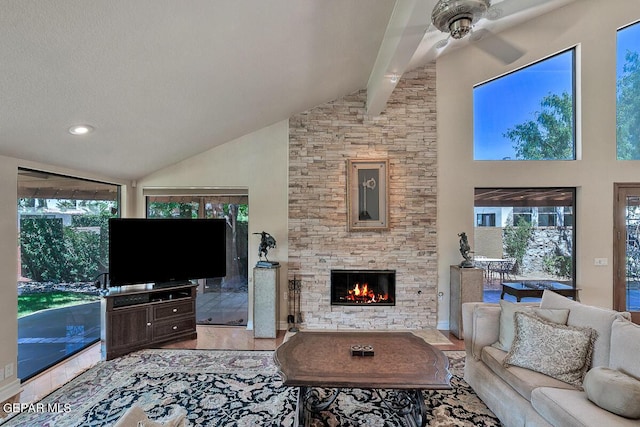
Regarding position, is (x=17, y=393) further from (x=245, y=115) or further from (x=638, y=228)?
(x=638, y=228)

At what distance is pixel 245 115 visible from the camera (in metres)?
3.87

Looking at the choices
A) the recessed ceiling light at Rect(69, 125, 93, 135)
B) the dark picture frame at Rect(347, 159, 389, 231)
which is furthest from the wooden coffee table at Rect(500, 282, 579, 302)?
the recessed ceiling light at Rect(69, 125, 93, 135)

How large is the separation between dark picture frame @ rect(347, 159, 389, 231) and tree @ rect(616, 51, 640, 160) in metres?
3.57

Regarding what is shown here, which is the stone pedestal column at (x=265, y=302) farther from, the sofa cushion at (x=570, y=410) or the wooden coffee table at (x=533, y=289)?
the wooden coffee table at (x=533, y=289)

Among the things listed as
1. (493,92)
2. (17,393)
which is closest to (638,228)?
(493,92)

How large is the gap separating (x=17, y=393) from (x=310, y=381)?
9.57 feet

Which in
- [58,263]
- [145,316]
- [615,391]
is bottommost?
[145,316]

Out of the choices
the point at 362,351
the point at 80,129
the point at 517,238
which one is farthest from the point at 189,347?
the point at 517,238

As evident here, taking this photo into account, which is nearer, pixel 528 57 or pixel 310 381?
pixel 310 381

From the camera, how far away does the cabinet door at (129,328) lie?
136 inches

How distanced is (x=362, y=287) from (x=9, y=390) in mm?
4015

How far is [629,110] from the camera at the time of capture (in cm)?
446

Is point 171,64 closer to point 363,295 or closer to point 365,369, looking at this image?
point 365,369

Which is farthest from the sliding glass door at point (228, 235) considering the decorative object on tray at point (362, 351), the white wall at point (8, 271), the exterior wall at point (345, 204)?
the decorative object on tray at point (362, 351)
